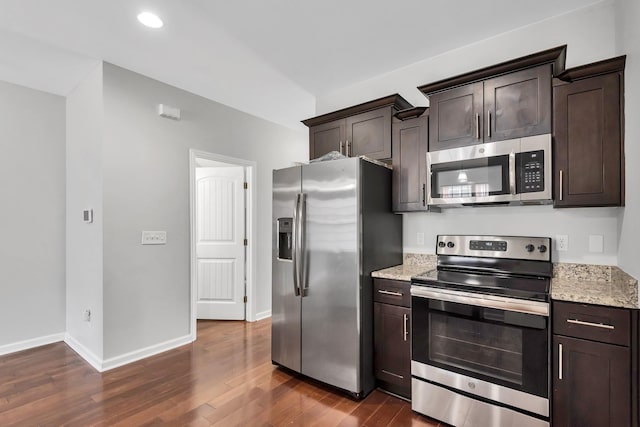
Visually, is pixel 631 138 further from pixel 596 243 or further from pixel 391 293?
pixel 391 293

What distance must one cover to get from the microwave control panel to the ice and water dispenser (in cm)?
171

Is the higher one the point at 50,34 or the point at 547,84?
the point at 50,34

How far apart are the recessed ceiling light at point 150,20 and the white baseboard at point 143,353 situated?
9.18 ft

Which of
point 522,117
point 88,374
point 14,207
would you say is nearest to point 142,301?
point 88,374

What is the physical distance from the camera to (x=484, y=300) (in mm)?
1900

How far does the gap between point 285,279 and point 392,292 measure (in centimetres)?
94

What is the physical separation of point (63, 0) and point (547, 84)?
10.4 feet

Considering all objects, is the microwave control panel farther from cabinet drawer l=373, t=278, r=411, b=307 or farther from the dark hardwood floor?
the dark hardwood floor

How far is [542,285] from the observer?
1.96 metres

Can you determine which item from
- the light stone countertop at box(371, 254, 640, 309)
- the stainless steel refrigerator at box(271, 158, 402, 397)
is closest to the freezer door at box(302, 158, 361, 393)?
the stainless steel refrigerator at box(271, 158, 402, 397)

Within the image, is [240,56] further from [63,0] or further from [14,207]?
[14,207]

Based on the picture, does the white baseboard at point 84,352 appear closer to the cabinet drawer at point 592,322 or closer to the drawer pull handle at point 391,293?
the drawer pull handle at point 391,293

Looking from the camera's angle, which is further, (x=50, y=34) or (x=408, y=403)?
(x=50, y=34)

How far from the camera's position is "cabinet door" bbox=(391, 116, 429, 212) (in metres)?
2.57
